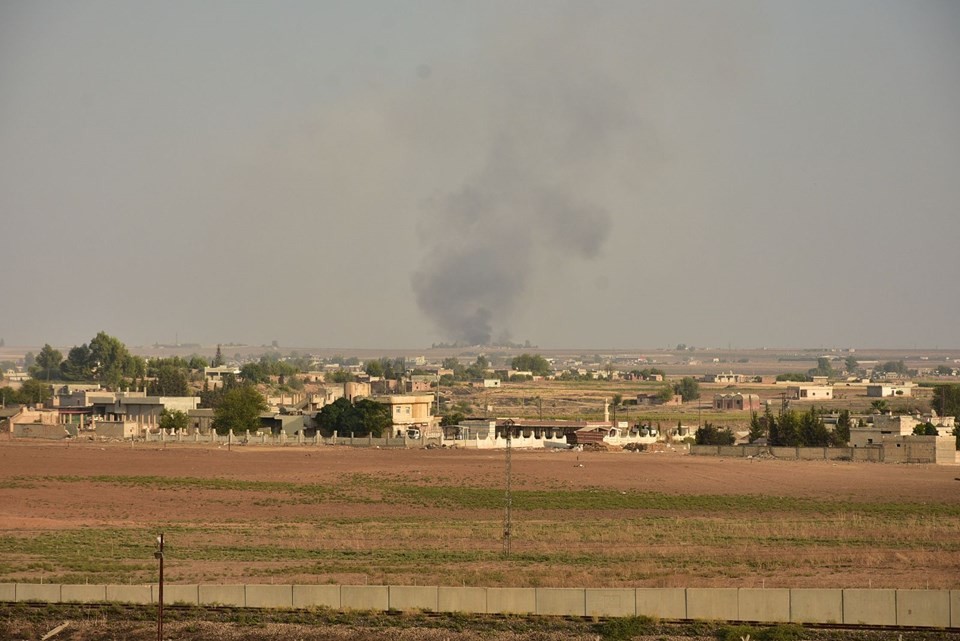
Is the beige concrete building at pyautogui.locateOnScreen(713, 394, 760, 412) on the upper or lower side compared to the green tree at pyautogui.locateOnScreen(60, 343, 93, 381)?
lower

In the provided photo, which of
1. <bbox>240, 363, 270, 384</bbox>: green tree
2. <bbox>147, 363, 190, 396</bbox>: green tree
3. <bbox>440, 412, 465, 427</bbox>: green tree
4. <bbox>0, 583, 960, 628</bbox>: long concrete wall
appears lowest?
<bbox>0, 583, 960, 628</bbox>: long concrete wall

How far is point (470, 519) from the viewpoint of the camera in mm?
46594

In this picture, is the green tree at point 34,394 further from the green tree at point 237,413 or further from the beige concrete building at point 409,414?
the beige concrete building at point 409,414

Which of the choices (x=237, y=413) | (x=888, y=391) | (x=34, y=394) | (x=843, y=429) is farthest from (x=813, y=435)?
(x=888, y=391)

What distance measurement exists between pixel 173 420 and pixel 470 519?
4692 centimetres

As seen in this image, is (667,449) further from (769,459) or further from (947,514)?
(947,514)

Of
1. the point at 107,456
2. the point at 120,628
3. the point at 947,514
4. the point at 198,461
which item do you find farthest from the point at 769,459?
the point at 120,628

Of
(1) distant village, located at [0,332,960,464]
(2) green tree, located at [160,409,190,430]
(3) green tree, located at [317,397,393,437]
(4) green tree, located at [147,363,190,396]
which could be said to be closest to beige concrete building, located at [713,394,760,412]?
(1) distant village, located at [0,332,960,464]

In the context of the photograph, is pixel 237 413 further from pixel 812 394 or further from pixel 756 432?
pixel 812 394

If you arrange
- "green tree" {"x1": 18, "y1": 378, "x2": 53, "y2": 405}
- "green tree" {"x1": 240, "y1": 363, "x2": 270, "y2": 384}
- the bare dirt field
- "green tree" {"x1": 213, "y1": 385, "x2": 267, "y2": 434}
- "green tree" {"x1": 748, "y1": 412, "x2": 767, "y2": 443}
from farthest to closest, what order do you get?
"green tree" {"x1": 240, "y1": 363, "x2": 270, "y2": 384} → "green tree" {"x1": 18, "y1": 378, "x2": 53, "y2": 405} → "green tree" {"x1": 213, "y1": 385, "x2": 267, "y2": 434} → "green tree" {"x1": 748, "y1": 412, "x2": 767, "y2": 443} → the bare dirt field

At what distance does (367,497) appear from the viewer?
5319 centimetres

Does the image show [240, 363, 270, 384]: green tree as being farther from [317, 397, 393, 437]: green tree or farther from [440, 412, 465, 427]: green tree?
[317, 397, 393, 437]: green tree

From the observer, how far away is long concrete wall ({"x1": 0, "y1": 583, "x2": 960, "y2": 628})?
30516 mm

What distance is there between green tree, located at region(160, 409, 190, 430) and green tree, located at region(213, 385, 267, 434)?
2.05 metres
